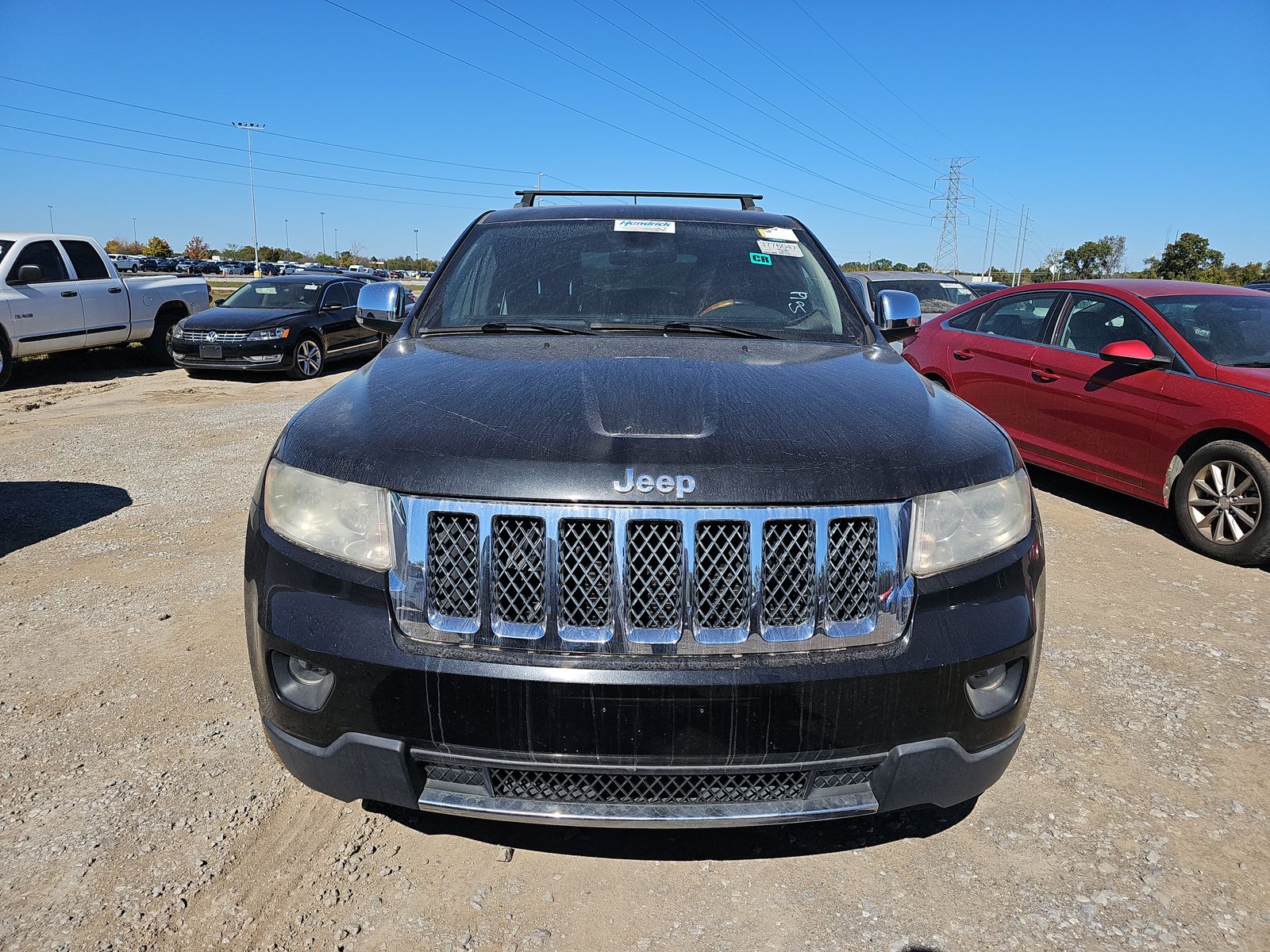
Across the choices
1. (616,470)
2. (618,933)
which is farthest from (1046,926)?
(616,470)

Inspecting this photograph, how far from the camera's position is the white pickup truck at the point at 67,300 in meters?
11.1

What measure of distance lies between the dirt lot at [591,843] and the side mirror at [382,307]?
4.79 ft

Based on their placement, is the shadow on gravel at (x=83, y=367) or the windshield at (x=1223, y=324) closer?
the windshield at (x=1223, y=324)

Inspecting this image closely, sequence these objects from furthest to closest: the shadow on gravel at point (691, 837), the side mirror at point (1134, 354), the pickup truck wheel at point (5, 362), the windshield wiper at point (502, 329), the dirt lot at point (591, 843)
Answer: the pickup truck wheel at point (5, 362), the side mirror at point (1134, 354), the windshield wiper at point (502, 329), the shadow on gravel at point (691, 837), the dirt lot at point (591, 843)

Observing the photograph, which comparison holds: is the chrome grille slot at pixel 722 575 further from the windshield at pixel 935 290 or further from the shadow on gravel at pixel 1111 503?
the windshield at pixel 935 290

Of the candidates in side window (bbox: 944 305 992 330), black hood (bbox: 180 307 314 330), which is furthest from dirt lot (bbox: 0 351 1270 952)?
black hood (bbox: 180 307 314 330)

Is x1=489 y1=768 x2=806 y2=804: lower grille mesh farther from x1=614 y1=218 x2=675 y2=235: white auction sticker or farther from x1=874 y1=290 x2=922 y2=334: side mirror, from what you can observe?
x1=614 y1=218 x2=675 y2=235: white auction sticker

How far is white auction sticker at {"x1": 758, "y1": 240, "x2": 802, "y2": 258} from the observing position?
3445 millimetres

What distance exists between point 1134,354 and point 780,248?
325 centimetres

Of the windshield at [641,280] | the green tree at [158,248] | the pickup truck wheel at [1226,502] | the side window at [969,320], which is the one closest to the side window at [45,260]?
the windshield at [641,280]

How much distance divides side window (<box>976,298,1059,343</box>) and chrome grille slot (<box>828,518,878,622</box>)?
17.7 feet

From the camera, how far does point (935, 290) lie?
Result: 1301cm

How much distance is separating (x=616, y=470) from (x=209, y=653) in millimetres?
2545

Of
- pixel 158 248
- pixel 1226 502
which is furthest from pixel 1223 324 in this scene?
pixel 158 248
